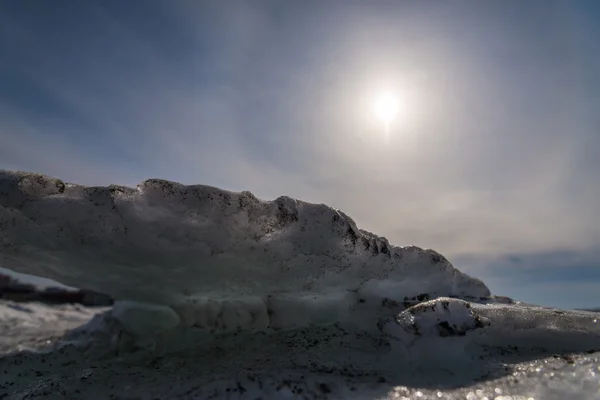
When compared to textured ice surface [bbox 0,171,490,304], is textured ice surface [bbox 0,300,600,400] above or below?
below

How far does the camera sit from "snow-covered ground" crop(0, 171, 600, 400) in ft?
7.23

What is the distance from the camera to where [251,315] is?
3.29m

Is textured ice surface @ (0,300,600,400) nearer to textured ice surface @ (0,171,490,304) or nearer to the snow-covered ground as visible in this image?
the snow-covered ground

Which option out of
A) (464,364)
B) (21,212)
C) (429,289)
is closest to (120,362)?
(21,212)

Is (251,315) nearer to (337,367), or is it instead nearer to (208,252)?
(208,252)

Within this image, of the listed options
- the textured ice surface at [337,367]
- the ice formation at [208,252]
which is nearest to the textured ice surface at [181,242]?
the ice formation at [208,252]

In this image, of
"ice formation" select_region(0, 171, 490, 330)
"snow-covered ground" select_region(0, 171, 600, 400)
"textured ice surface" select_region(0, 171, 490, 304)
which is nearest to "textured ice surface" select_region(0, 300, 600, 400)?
"snow-covered ground" select_region(0, 171, 600, 400)

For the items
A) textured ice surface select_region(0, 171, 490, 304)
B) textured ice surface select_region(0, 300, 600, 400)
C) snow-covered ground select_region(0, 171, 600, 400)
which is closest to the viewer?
textured ice surface select_region(0, 300, 600, 400)

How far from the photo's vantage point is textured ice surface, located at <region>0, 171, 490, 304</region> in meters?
2.49

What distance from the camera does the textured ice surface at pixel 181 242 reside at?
8.16ft

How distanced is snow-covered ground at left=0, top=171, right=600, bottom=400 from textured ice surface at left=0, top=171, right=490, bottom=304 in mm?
10

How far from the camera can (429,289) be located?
3635 mm

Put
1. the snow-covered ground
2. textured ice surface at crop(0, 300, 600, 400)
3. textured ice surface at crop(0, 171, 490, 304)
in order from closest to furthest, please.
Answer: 1. textured ice surface at crop(0, 300, 600, 400)
2. the snow-covered ground
3. textured ice surface at crop(0, 171, 490, 304)

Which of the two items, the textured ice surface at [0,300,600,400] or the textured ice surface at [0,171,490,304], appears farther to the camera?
the textured ice surface at [0,171,490,304]
